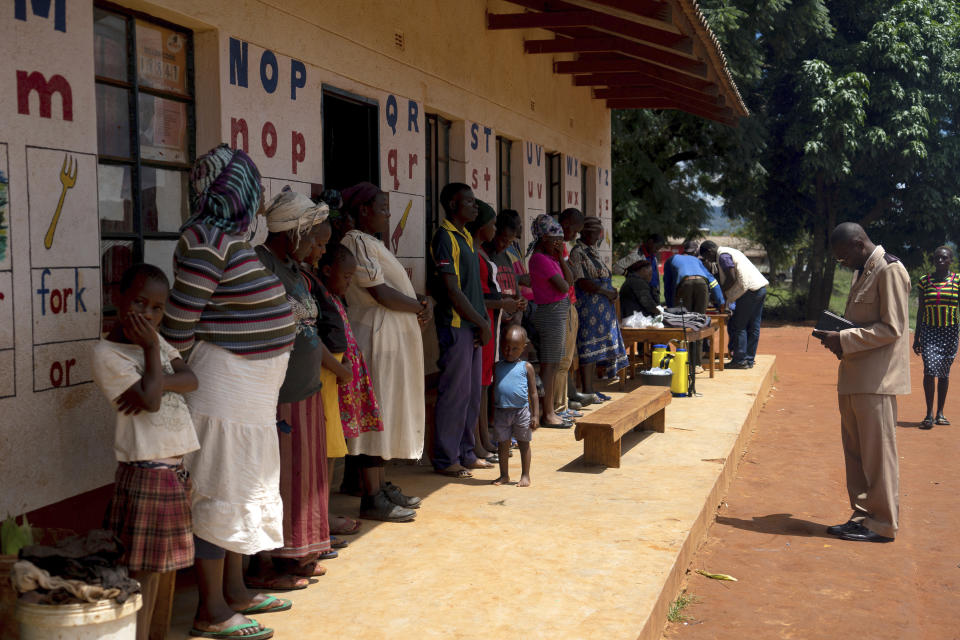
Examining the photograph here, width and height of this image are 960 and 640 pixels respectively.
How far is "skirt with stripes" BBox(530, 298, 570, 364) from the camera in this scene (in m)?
7.88

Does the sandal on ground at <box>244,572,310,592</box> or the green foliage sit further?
the sandal on ground at <box>244,572,310,592</box>

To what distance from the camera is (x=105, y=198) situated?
393 centimetres

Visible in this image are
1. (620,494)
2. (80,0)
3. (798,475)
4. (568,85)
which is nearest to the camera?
(80,0)

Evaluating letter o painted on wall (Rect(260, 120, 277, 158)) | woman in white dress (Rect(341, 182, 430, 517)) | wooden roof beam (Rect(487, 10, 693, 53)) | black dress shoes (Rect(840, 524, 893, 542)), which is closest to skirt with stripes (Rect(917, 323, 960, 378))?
wooden roof beam (Rect(487, 10, 693, 53))

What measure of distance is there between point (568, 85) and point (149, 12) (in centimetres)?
758

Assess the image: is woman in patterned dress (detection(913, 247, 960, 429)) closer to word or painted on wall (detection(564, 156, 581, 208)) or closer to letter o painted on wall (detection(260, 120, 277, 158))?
word or painted on wall (detection(564, 156, 581, 208))

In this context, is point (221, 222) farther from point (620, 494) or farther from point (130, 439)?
point (620, 494)

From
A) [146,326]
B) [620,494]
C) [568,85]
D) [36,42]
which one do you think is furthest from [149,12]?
[568,85]

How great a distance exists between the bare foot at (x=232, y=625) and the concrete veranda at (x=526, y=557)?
100 millimetres

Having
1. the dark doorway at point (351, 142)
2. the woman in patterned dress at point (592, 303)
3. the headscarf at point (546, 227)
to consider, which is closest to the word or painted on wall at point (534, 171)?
the woman in patterned dress at point (592, 303)

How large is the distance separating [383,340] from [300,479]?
49.0 inches

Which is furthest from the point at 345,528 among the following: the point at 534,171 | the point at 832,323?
the point at 534,171

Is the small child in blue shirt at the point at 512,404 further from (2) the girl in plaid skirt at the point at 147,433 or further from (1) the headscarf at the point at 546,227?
(2) the girl in plaid skirt at the point at 147,433

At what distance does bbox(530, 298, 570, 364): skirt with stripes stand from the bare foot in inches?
185
